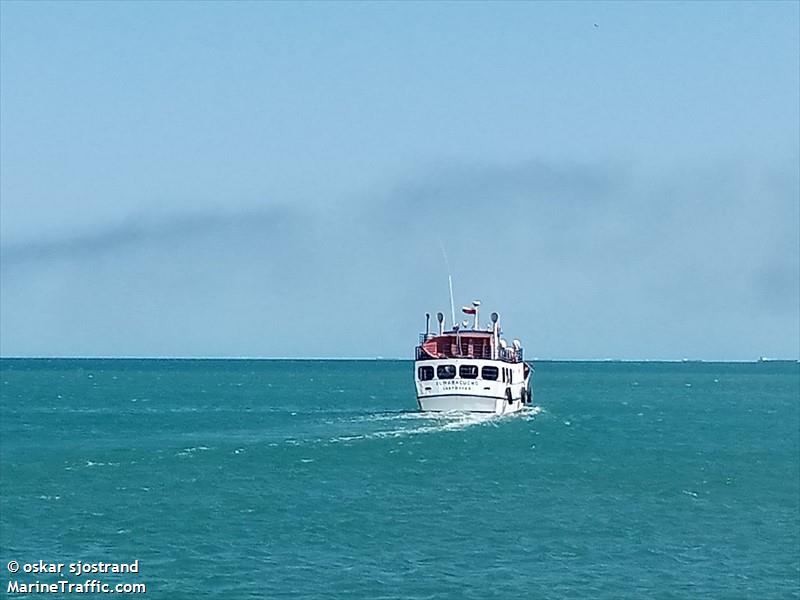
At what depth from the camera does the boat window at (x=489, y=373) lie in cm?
10357

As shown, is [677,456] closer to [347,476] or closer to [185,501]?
[347,476]

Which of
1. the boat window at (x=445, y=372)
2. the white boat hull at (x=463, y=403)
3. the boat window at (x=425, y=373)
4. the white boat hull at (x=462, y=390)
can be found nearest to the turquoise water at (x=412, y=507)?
the white boat hull at (x=463, y=403)

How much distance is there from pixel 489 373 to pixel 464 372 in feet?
7.73

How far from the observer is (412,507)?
56.9 meters

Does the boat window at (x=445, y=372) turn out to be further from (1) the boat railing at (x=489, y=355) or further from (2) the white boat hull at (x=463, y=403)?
(2) the white boat hull at (x=463, y=403)

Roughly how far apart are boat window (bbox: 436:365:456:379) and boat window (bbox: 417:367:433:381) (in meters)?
0.72

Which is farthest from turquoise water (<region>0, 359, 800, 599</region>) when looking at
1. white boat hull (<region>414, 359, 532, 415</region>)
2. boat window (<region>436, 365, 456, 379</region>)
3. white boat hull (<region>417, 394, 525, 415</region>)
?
boat window (<region>436, 365, 456, 379</region>)

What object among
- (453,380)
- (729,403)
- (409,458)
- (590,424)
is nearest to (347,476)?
(409,458)

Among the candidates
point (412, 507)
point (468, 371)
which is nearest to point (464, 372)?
point (468, 371)

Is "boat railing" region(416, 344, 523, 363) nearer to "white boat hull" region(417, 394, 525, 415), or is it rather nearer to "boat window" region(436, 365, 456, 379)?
"boat window" region(436, 365, 456, 379)

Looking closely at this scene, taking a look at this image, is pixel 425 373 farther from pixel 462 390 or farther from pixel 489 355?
pixel 489 355

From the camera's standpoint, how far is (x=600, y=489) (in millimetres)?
64062

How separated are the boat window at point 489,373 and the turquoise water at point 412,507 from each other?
3.76 m

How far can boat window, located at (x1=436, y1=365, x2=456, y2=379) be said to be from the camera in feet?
339
